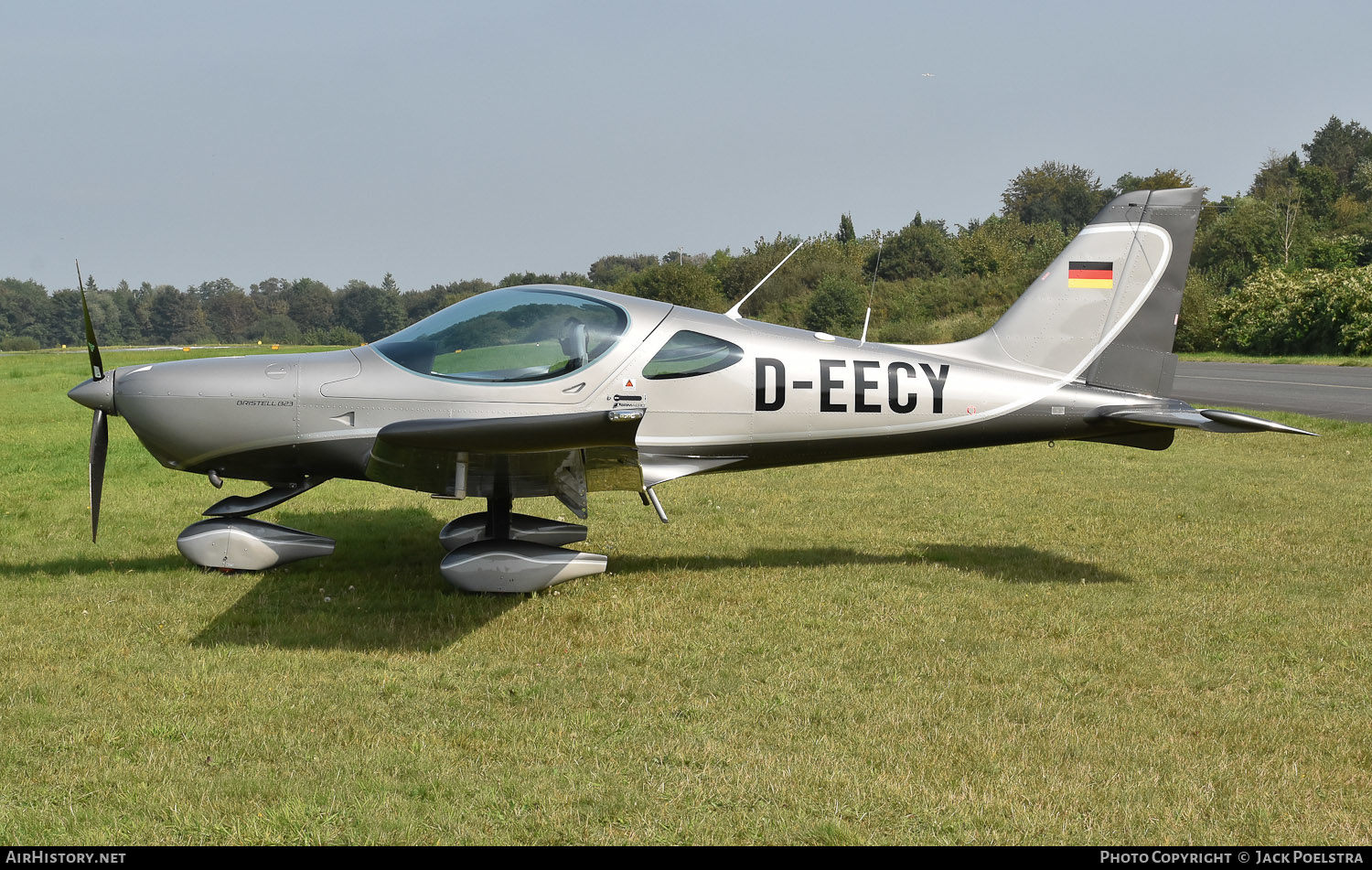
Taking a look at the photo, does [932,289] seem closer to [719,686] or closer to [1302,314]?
[1302,314]

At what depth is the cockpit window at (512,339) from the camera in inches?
255

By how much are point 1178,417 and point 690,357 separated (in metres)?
3.47

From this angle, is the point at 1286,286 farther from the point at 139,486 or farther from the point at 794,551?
the point at 139,486

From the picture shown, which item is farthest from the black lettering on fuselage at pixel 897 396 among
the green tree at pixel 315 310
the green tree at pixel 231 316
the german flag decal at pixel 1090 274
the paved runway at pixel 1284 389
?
the green tree at pixel 231 316

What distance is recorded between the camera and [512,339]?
6.50m

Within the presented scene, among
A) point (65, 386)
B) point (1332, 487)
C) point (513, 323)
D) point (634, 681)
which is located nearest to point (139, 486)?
point (513, 323)

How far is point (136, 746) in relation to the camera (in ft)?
13.4

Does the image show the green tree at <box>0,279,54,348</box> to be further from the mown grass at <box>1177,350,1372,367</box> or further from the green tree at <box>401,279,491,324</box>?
the mown grass at <box>1177,350,1372,367</box>

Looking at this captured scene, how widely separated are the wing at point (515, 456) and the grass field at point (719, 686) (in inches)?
Answer: 31.5

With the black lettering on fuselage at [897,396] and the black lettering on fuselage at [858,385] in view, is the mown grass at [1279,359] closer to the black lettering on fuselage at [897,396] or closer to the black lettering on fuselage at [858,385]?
the black lettering on fuselage at [858,385]

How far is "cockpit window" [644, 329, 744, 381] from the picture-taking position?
6.66m

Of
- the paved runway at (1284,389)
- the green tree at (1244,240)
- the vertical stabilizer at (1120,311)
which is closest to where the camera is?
the vertical stabilizer at (1120,311)

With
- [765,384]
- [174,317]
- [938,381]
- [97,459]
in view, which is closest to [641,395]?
[765,384]

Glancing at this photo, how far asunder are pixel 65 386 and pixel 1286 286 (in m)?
38.2
